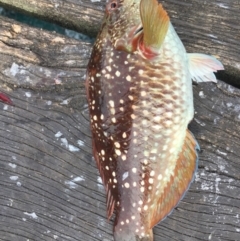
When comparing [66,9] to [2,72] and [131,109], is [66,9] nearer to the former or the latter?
[2,72]

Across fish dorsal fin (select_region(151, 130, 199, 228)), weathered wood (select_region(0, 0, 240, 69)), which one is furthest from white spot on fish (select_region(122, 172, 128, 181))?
weathered wood (select_region(0, 0, 240, 69))

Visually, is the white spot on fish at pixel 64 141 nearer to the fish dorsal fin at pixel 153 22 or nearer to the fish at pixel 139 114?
the fish at pixel 139 114

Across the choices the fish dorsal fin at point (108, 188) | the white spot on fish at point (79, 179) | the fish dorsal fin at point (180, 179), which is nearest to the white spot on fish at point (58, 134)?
the white spot on fish at point (79, 179)

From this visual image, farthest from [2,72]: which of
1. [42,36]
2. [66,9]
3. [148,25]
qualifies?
[148,25]

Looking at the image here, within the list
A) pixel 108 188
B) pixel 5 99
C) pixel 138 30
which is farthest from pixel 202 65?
pixel 5 99

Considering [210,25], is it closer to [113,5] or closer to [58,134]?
[113,5]

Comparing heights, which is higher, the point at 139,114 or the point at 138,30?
the point at 138,30

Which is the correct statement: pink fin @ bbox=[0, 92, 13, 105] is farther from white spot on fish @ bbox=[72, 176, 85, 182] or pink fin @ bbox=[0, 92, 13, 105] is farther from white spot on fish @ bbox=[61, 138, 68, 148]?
white spot on fish @ bbox=[72, 176, 85, 182]

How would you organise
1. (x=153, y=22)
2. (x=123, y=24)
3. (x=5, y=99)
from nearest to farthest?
1. (x=153, y=22)
2. (x=123, y=24)
3. (x=5, y=99)
